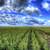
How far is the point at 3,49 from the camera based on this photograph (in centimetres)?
182

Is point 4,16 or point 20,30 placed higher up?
point 4,16

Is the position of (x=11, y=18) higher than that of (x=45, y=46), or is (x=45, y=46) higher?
(x=11, y=18)

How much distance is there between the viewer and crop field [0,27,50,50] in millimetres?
1831

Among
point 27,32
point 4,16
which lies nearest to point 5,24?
point 4,16

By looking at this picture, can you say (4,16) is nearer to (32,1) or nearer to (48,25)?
(32,1)

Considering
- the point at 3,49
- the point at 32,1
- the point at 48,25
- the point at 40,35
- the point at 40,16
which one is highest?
the point at 32,1

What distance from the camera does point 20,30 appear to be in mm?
1872

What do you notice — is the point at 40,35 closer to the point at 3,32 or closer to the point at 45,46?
the point at 45,46

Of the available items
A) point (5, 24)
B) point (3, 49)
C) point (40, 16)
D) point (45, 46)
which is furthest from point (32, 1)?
point (3, 49)

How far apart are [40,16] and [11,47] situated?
0.59 metres

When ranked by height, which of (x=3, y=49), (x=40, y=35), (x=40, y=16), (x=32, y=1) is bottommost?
(x=3, y=49)

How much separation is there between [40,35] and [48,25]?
0.18m

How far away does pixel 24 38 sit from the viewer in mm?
1863

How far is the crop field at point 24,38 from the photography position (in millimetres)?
1831
